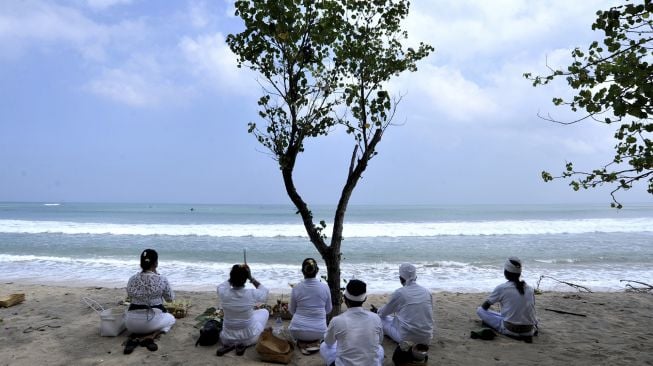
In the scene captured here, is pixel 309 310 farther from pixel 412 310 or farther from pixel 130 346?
pixel 130 346

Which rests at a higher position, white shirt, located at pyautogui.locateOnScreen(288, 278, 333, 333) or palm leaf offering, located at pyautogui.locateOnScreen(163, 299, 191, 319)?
white shirt, located at pyautogui.locateOnScreen(288, 278, 333, 333)

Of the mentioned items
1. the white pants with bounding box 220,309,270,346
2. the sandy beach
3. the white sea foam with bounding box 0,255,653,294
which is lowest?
the white sea foam with bounding box 0,255,653,294

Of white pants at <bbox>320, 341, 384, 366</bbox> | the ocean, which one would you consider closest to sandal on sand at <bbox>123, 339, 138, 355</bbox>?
white pants at <bbox>320, 341, 384, 366</bbox>

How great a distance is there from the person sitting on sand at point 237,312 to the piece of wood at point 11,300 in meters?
5.01

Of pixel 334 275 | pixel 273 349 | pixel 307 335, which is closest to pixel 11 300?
pixel 273 349

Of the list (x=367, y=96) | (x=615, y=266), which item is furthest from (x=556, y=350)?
(x=615, y=266)

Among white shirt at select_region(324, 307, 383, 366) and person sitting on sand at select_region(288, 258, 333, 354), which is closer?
white shirt at select_region(324, 307, 383, 366)

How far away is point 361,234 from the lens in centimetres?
2595

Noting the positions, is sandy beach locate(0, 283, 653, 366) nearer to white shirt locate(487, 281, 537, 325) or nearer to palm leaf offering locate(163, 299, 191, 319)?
palm leaf offering locate(163, 299, 191, 319)

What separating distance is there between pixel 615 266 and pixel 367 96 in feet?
40.8

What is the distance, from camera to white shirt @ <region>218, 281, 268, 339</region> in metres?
5.26

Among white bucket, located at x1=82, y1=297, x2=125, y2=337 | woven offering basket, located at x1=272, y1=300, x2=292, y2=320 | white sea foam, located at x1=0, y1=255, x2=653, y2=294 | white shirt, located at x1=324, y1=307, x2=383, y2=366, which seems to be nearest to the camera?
white shirt, located at x1=324, y1=307, x2=383, y2=366

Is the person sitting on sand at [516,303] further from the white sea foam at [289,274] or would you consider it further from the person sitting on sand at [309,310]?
the white sea foam at [289,274]

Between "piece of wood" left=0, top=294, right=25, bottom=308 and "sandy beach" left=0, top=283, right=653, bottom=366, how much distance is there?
12 centimetres
